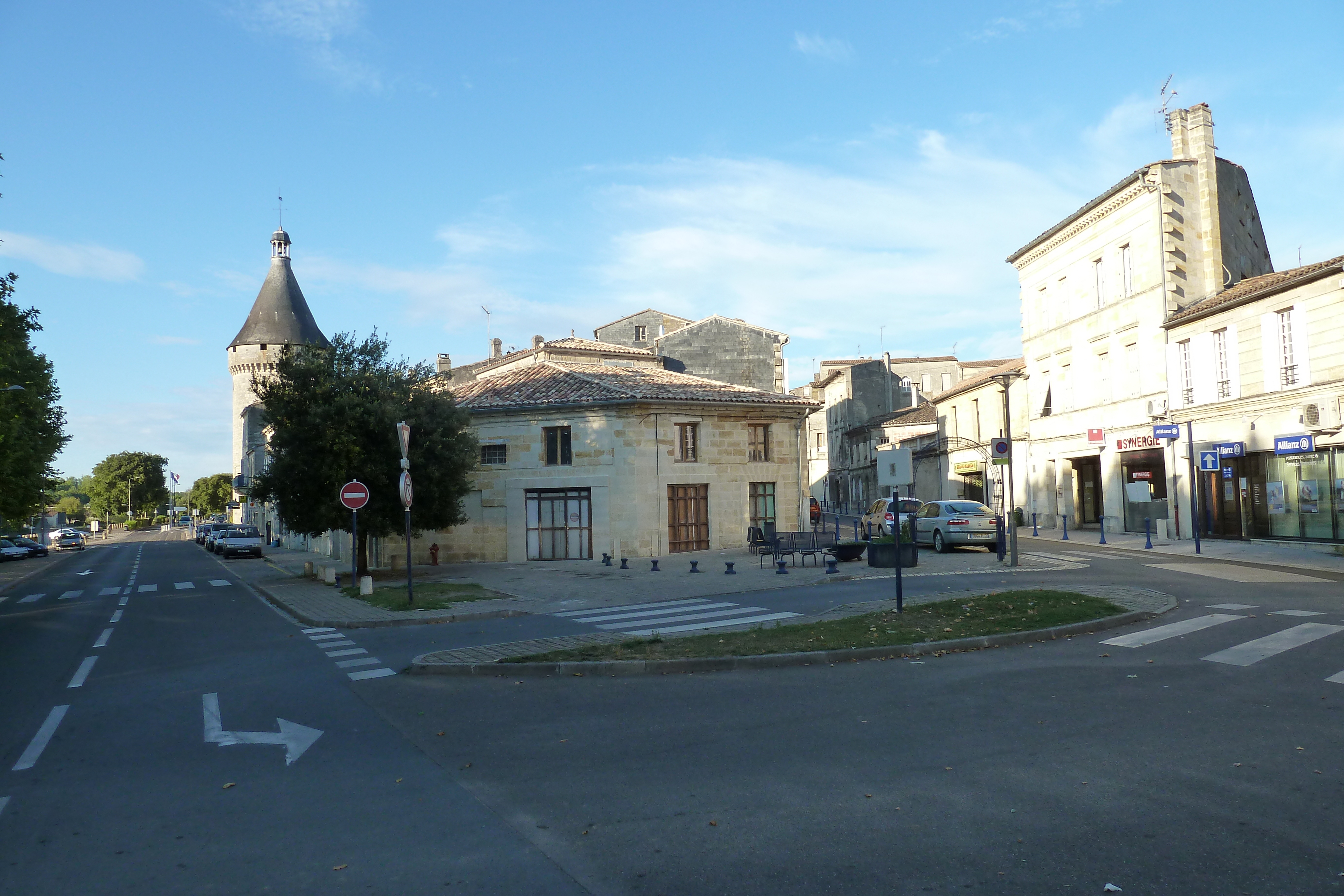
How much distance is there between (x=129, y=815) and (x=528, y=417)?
22.3 meters

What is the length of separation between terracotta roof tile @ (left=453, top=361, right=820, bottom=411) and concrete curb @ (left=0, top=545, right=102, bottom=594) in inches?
606

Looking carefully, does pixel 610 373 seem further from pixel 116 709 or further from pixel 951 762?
pixel 951 762

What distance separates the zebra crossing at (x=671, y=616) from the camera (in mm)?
12445

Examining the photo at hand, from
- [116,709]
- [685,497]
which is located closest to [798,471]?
[685,497]

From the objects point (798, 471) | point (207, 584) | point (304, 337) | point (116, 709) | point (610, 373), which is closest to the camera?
point (116, 709)

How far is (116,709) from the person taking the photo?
8.33 meters

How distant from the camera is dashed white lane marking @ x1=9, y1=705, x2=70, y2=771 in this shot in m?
6.49

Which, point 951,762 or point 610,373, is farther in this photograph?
point 610,373

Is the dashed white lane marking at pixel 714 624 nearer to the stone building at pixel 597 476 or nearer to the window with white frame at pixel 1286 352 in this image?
the stone building at pixel 597 476

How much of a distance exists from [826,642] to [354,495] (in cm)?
1153

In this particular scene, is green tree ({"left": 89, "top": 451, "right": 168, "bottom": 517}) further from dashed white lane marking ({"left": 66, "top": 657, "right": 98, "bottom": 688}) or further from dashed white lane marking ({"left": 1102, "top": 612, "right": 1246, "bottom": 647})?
dashed white lane marking ({"left": 1102, "top": 612, "right": 1246, "bottom": 647})

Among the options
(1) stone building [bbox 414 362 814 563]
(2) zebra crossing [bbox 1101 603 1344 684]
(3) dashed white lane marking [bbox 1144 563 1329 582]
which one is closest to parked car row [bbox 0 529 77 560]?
(1) stone building [bbox 414 362 814 563]

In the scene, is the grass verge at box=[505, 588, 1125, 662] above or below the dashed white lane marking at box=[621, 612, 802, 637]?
above

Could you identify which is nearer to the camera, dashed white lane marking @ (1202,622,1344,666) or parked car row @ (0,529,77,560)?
dashed white lane marking @ (1202,622,1344,666)
